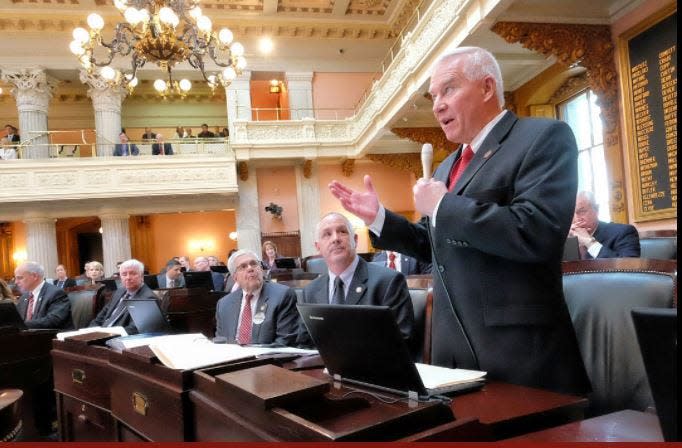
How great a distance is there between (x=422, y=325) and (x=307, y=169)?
1203 cm

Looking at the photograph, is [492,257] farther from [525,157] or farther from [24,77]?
[24,77]

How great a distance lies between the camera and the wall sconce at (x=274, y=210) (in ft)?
44.7

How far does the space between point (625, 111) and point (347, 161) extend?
29.6ft

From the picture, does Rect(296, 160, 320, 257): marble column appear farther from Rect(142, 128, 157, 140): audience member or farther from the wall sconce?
Rect(142, 128, 157, 140): audience member

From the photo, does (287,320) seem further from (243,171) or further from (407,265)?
(243,171)

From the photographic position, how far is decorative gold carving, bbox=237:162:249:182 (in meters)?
13.4

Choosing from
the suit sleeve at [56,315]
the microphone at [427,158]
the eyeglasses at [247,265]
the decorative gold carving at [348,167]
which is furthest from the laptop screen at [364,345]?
the decorative gold carving at [348,167]

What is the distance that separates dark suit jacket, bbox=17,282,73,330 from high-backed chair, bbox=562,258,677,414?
4.01 metres

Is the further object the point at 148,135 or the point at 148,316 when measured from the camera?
the point at 148,135

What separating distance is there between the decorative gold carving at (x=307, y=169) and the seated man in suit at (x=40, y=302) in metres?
9.50

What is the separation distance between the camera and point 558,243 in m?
1.13

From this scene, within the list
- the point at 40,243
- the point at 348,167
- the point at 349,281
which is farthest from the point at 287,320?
the point at 40,243

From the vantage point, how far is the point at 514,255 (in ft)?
3.62

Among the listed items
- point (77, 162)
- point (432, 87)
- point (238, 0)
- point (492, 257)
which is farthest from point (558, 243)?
point (238, 0)
